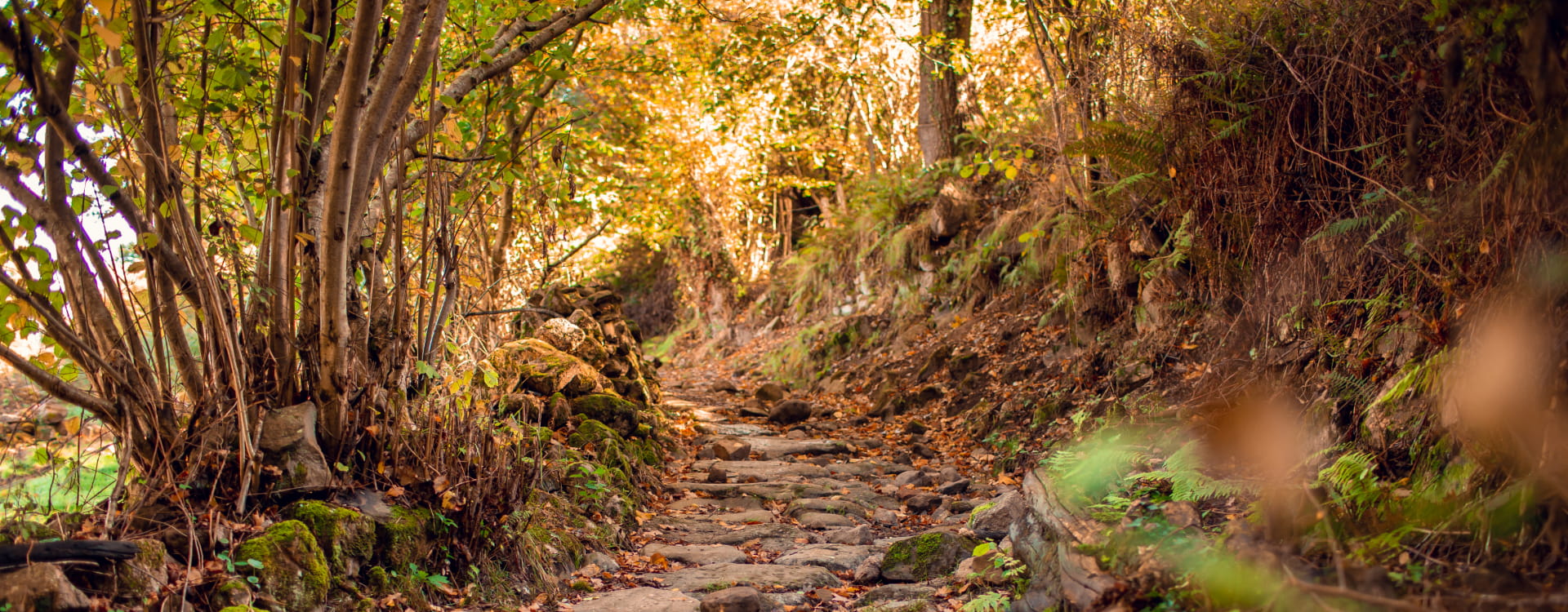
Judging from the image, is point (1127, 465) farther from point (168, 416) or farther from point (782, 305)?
point (782, 305)

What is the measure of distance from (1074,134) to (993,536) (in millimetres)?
4070

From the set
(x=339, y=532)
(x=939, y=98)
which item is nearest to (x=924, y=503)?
(x=339, y=532)

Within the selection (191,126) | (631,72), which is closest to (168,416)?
(191,126)

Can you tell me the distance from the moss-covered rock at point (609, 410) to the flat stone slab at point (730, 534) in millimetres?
1290

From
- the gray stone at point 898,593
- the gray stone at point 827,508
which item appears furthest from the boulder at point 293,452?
the gray stone at point 827,508

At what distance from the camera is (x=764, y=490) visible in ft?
19.8

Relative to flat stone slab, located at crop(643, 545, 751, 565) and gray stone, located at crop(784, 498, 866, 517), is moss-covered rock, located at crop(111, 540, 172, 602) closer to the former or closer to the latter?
flat stone slab, located at crop(643, 545, 751, 565)

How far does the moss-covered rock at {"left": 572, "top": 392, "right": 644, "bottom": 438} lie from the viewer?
6.52 metres

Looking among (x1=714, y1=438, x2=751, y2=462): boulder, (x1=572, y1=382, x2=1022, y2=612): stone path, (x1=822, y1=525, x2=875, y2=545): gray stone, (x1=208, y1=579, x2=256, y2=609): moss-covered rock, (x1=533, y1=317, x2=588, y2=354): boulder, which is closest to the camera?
(x1=208, y1=579, x2=256, y2=609): moss-covered rock

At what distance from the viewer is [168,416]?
125 inches

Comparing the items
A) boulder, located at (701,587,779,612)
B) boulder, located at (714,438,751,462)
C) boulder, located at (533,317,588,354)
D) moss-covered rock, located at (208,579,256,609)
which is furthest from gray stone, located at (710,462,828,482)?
moss-covered rock, located at (208,579,256,609)

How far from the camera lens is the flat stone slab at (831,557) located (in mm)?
4262

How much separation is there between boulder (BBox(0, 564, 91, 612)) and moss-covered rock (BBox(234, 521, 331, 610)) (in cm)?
47

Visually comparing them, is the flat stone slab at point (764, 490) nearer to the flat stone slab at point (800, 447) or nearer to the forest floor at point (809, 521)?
the forest floor at point (809, 521)
